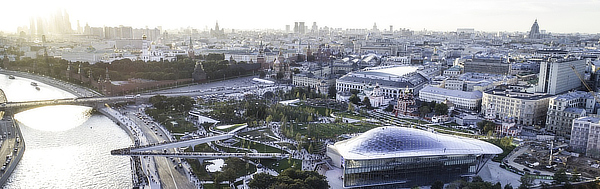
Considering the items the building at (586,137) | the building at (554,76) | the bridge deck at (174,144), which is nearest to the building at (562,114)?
the building at (586,137)

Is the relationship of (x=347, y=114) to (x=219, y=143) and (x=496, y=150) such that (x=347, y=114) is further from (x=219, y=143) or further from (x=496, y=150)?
(x=496, y=150)

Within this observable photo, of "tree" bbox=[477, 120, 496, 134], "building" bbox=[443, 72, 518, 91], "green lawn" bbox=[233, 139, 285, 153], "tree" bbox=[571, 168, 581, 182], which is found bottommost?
"green lawn" bbox=[233, 139, 285, 153]

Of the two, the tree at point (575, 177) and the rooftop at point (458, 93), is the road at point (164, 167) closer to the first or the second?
the tree at point (575, 177)

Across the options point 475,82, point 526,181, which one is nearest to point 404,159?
point 526,181

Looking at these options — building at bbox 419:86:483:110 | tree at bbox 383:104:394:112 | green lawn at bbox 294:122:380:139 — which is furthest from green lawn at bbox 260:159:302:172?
building at bbox 419:86:483:110

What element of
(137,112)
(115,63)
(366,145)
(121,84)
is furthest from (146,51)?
(366,145)

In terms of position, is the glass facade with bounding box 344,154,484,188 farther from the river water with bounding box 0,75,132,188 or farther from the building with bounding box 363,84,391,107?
the building with bounding box 363,84,391,107

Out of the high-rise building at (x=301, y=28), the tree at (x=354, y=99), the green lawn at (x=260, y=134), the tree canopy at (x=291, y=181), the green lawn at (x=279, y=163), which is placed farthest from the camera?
the high-rise building at (x=301, y=28)
